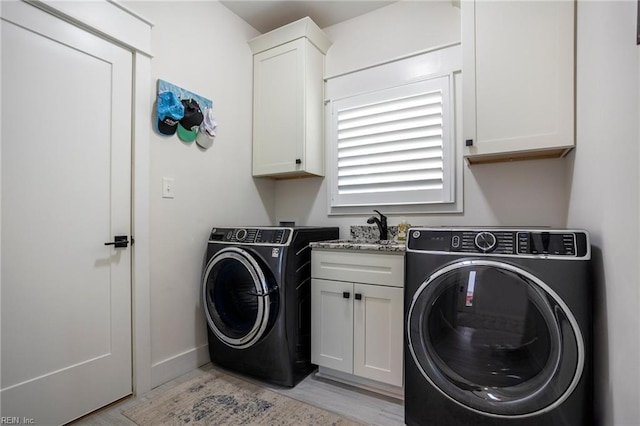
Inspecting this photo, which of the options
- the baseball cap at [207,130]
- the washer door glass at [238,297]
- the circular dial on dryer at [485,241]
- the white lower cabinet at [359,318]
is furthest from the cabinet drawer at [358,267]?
the baseball cap at [207,130]

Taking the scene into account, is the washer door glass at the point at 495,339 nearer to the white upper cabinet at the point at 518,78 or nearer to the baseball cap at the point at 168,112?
the white upper cabinet at the point at 518,78

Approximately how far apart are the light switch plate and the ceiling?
1459mm

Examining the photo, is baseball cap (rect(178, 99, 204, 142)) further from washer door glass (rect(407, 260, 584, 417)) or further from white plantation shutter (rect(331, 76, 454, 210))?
washer door glass (rect(407, 260, 584, 417))

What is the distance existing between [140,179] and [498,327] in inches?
77.7

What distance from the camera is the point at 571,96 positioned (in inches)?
59.0

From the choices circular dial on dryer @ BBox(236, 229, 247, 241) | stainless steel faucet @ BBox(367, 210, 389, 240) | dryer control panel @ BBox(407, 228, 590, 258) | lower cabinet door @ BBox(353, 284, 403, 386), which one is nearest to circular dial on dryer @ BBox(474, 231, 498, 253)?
dryer control panel @ BBox(407, 228, 590, 258)

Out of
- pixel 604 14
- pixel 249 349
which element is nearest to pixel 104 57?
pixel 249 349

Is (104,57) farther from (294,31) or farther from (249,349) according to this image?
(249,349)

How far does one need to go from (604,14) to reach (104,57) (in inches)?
89.8

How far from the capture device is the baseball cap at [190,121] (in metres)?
2.02

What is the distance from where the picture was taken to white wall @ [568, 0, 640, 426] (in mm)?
942

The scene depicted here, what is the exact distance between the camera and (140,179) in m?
1.79

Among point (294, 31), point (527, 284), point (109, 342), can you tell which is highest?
point (294, 31)

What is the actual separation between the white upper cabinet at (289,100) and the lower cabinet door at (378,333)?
1.10m
